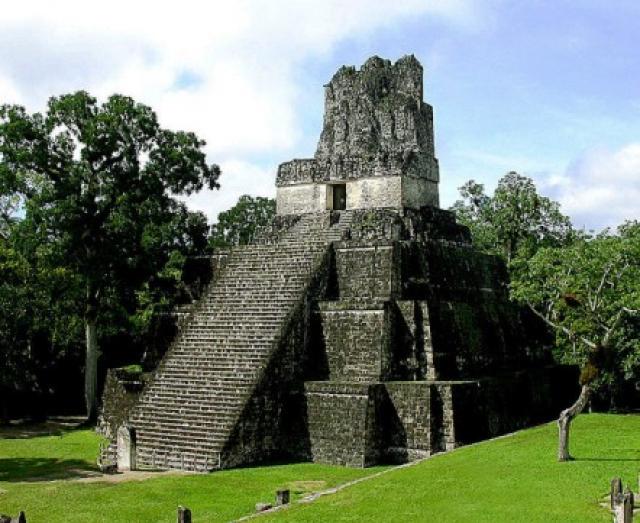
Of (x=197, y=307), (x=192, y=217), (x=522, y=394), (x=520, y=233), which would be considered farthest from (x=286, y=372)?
(x=520, y=233)

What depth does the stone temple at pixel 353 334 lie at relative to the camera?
579 inches

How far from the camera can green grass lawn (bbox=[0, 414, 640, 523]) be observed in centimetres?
988

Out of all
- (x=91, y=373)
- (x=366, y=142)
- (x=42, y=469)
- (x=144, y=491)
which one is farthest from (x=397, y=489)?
Answer: (x=91, y=373)

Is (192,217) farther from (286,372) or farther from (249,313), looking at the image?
(286,372)

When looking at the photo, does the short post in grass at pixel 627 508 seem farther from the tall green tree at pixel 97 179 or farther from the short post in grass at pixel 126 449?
the tall green tree at pixel 97 179

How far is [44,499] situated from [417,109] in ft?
41.7

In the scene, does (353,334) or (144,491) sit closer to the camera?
(144,491)

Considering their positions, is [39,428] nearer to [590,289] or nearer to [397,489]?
[397,489]

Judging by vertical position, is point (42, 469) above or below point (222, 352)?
below

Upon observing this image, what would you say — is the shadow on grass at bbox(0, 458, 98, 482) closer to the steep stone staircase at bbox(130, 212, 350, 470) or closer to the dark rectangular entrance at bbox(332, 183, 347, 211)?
the steep stone staircase at bbox(130, 212, 350, 470)

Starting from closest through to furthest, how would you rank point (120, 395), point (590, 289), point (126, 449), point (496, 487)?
point (496, 487)
point (590, 289)
point (126, 449)
point (120, 395)

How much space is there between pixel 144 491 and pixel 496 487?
513 cm

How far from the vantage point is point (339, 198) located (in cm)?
2033

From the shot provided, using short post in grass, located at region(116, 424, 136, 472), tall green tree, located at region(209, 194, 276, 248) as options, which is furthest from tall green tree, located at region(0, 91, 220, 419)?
tall green tree, located at region(209, 194, 276, 248)
